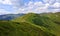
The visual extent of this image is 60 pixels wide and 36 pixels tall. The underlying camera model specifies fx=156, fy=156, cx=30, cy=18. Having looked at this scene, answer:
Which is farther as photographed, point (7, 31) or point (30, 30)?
point (30, 30)

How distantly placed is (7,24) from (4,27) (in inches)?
67.2

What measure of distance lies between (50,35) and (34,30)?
3.22 metres

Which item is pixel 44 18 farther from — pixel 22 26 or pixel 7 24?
Result: pixel 7 24

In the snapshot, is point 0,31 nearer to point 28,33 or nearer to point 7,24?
point 7,24

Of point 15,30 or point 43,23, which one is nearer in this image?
point 15,30

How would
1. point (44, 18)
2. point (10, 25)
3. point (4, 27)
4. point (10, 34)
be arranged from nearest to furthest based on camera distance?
point (10, 34)
point (4, 27)
point (10, 25)
point (44, 18)

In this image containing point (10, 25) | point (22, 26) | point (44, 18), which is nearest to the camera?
point (10, 25)

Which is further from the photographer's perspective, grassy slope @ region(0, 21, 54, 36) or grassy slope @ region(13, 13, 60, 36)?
grassy slope @ region(13, 13, 60, 36)

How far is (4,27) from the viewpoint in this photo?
2648cm

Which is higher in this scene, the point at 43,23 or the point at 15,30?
Result: the point at 15,30

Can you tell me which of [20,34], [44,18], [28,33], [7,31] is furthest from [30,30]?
[44,18]

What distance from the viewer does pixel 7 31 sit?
24953mm

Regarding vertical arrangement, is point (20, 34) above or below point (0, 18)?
below

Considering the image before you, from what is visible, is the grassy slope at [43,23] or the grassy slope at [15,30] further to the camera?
the grassy slope at [43,23]
